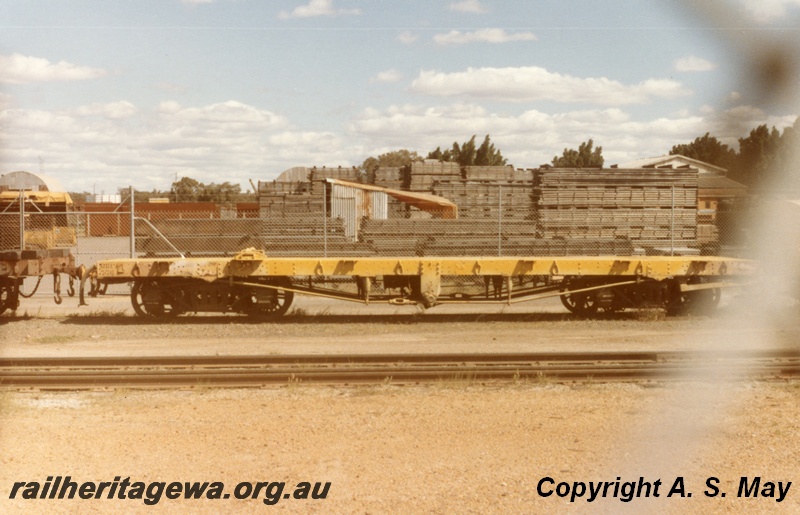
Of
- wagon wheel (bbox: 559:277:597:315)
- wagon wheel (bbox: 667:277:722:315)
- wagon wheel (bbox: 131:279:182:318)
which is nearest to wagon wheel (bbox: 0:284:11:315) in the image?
wagon wheel (bbox: 131:279:182:318)

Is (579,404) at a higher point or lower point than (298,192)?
lower

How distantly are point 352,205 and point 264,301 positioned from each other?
412 inches

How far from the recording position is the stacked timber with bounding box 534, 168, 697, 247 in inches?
914

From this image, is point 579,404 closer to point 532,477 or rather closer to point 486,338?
point 532,477

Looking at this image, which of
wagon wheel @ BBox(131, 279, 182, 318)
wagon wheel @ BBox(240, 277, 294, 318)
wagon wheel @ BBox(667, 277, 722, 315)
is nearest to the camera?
wagon wheel @ BBox(131, 279, 182, 318)

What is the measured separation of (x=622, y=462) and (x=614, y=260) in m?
9.10

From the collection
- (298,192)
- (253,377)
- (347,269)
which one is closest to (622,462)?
(253,377)

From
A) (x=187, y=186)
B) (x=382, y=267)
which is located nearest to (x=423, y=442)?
(x=382, y=267)

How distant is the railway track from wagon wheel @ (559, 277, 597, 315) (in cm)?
480

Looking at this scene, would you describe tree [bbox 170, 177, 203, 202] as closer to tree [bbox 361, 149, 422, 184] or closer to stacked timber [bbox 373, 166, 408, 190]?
tree [bbox 361, 149, 422, 184]

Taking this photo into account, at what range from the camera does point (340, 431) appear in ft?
21.7

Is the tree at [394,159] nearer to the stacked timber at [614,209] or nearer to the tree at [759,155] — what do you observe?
the stacked timber at [614,209]

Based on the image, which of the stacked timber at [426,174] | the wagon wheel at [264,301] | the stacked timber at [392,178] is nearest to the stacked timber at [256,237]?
the wagon wheel at [264,301]

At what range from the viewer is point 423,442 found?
6254 millimetres
